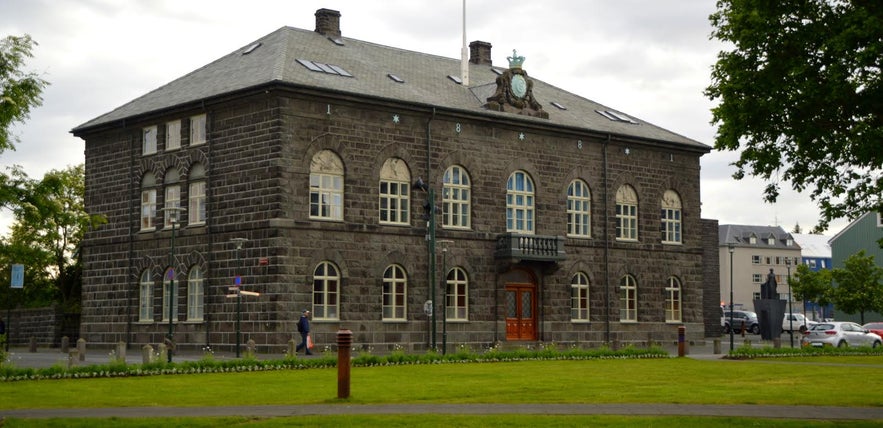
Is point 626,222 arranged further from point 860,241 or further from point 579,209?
point 860,241

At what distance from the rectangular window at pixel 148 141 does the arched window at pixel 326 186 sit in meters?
8.34

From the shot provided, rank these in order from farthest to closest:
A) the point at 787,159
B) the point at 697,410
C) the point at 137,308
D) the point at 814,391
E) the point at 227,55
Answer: the point at 227,55, the point at 137,308, the point at 814,391, the point at 787,159, the point at 697,410

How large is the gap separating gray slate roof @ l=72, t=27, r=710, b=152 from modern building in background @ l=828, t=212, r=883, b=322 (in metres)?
36.5

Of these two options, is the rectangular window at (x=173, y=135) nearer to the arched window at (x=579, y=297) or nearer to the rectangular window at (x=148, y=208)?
the rectangular window at (x=148, y=208)

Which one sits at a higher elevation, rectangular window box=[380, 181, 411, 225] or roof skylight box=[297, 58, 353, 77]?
roof skylight box=[297, 58, 353, 77]

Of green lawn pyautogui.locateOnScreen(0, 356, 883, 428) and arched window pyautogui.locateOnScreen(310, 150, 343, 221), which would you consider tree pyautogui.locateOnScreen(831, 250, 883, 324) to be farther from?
green lawn pyautogui.locateOnScreen(0, 356, 883, 428)

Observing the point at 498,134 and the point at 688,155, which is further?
the point at 688,155

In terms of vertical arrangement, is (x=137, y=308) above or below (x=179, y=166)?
below

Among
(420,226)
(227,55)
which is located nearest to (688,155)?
(420,226)

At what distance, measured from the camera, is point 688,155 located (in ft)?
186

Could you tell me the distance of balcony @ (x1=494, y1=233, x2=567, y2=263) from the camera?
47.8 metres

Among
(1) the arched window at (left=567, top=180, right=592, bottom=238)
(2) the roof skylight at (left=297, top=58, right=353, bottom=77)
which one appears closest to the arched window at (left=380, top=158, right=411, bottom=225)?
(2) the roof skylight at (left=297, top=58, right=353, bottom=77)

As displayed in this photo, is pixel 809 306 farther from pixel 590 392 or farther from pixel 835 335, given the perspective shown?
pixel 590 392

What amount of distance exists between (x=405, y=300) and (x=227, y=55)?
569 inches
